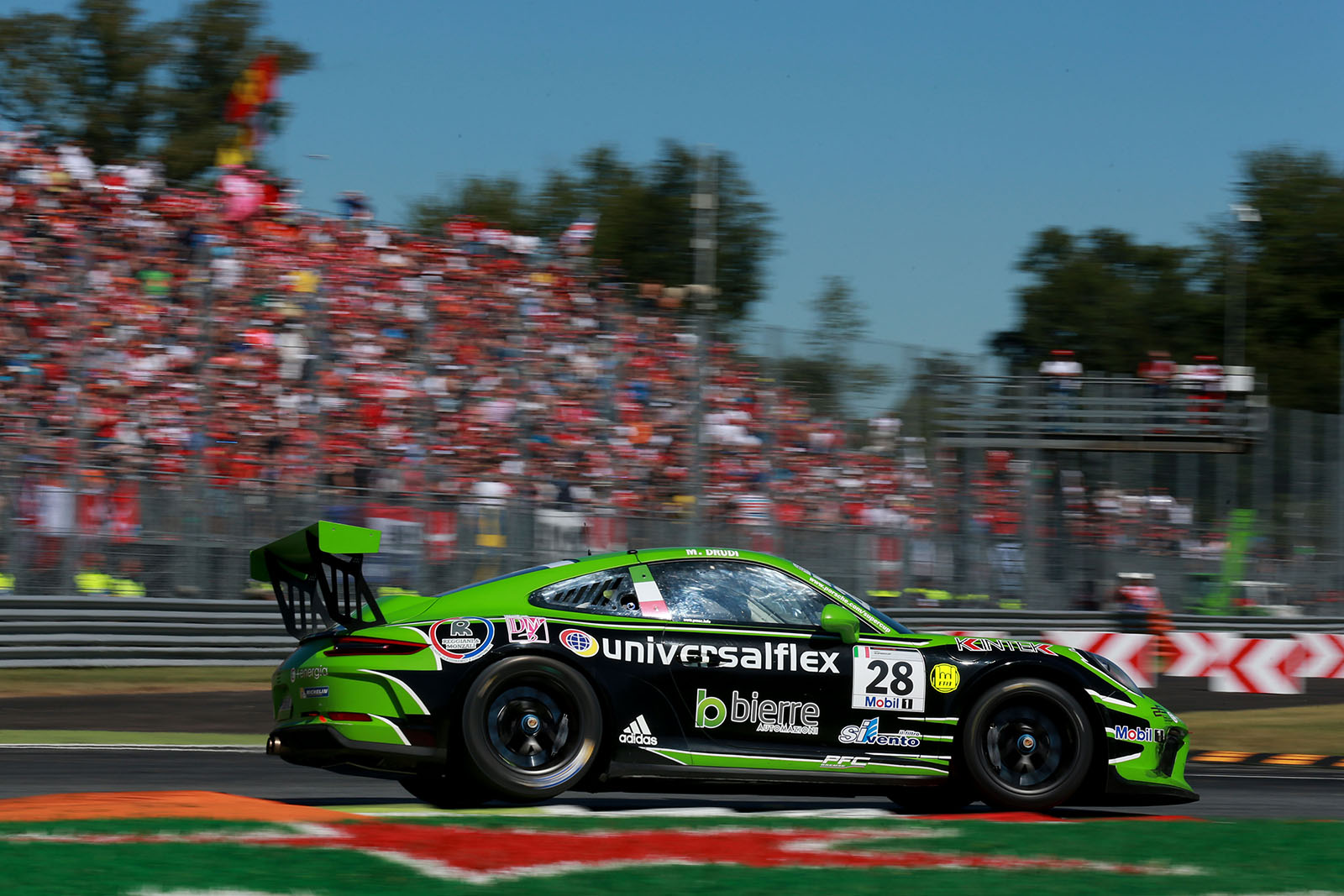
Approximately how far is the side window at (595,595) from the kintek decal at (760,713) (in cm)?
55

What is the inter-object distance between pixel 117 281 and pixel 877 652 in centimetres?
1298

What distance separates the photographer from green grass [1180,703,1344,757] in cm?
1284

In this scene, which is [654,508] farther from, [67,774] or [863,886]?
[863,886]

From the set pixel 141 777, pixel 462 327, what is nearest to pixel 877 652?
pixel 141 777

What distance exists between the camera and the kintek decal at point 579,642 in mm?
7293

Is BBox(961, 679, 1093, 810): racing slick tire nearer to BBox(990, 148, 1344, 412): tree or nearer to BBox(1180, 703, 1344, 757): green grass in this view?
BBox(1180, 703, 1344, 757): green grass

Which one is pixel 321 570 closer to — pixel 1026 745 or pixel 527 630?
pixel 527 630

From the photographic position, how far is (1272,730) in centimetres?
1405

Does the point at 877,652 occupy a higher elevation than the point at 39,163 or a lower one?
lower

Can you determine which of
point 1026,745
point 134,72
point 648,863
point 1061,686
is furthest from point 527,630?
point 134,72

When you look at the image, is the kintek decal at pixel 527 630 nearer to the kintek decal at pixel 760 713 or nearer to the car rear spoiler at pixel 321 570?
the car rear spoiler at pixel 321 570

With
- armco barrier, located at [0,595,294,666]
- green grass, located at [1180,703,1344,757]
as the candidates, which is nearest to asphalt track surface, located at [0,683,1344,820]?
green grass, located at [1180,703,1344,757]

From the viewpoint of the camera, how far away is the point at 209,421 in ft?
56.3

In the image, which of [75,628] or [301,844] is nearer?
[301,844]
